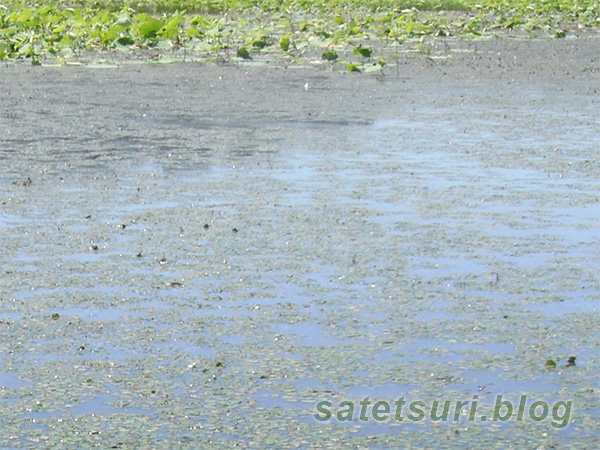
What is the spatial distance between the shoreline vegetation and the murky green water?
4874 millimetres

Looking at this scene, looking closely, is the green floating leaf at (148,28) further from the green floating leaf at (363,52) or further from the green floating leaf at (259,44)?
the green floating leaf at (363,52)

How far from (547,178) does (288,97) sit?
3.72 meters

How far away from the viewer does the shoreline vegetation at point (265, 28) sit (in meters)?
13.6

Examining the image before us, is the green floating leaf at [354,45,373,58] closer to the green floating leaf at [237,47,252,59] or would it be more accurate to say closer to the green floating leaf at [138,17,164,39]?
the green floating leaf at [237,47,252,59]

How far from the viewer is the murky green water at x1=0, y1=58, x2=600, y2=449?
333cm

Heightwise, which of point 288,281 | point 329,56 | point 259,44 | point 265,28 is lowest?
point 265,28

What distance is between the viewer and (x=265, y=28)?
55.7ft

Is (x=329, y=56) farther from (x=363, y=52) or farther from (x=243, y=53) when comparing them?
(x=243, y=53)

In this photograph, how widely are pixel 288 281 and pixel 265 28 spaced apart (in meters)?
12.7

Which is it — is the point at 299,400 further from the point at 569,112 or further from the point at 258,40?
the point at 258,40

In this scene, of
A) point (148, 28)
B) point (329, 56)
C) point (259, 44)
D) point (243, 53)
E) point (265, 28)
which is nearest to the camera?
point (329, 56)

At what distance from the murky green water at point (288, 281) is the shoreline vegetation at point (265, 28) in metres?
4.87

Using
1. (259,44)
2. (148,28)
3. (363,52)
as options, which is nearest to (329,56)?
(363,52)

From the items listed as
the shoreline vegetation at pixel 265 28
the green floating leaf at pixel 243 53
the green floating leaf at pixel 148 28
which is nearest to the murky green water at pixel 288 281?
the green floating leaf at pixel 243 53
